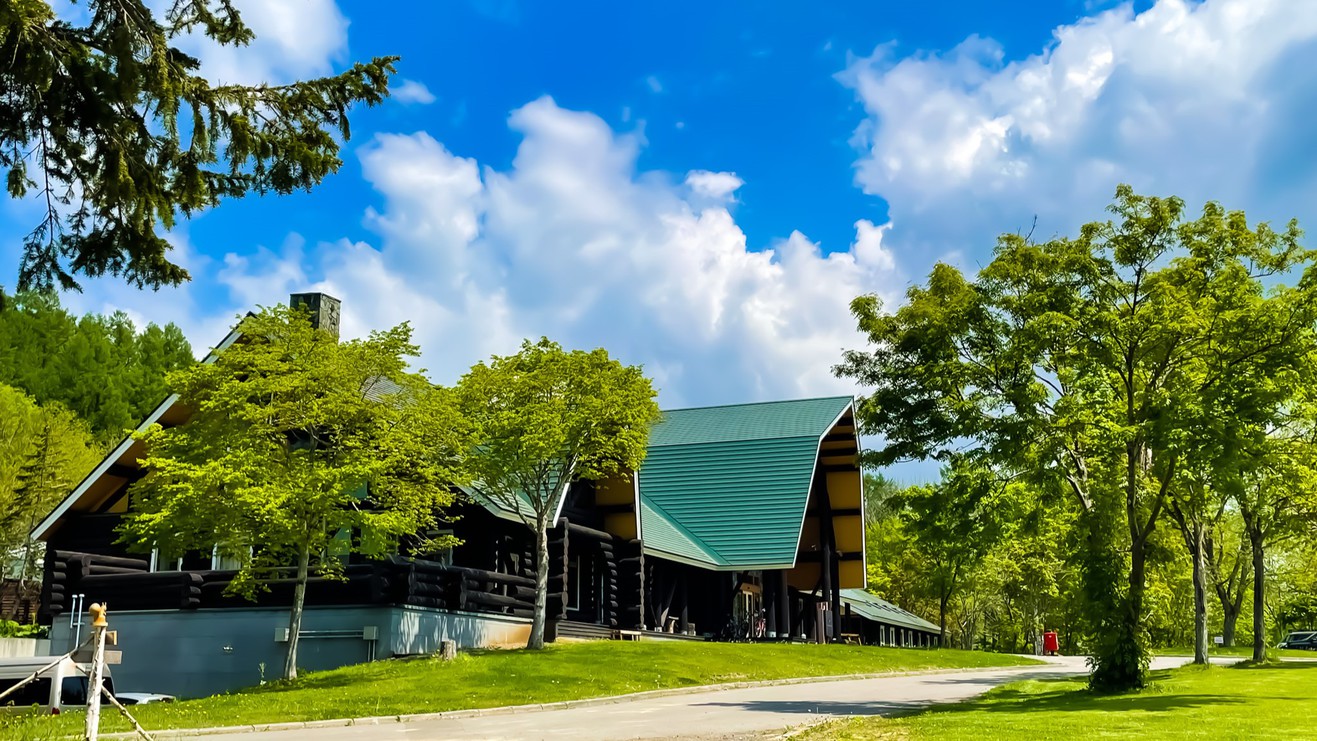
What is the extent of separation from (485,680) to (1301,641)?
223 ft

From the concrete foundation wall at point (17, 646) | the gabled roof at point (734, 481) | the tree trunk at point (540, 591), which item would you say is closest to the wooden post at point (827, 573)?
the gabled roof at point (734, 481)

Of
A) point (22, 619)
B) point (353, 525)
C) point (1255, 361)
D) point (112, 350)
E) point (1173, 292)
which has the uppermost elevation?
point (112, 350)

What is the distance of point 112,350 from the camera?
3140 inches

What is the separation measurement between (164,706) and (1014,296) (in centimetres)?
1814

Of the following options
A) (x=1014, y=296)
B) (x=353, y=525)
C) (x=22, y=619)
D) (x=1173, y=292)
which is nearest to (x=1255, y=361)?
(x=1173, y=292)

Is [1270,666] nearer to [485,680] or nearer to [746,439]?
[746,439]

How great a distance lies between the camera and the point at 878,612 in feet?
198

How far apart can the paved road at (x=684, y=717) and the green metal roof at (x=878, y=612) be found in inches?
1228

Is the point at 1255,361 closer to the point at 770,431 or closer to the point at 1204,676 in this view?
the point at 1204,676

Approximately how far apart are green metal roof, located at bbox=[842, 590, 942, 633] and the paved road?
31.2m

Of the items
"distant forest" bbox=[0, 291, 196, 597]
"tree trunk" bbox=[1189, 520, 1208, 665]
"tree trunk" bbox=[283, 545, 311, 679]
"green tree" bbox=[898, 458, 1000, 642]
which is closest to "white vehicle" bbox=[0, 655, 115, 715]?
"tree trunk" bbox=[283, 545, 311, 679]

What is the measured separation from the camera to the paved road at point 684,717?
16000 mm

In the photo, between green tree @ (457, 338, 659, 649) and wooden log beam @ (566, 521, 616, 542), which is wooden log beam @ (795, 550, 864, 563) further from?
green tree @ (457, 338, 659, 649)

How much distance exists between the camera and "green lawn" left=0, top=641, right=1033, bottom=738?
18.3 m
